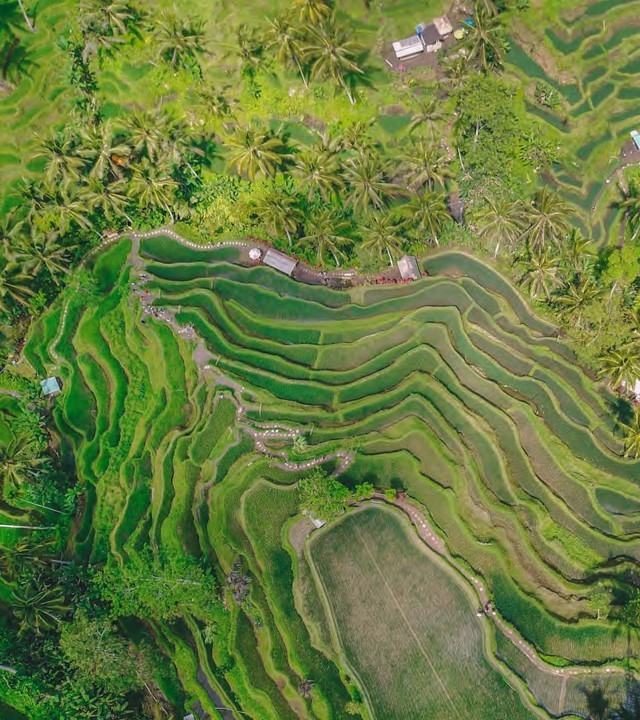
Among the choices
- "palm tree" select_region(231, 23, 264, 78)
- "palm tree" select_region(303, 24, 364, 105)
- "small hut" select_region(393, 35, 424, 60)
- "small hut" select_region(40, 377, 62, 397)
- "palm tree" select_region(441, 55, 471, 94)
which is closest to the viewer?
"palm tree" select_region(303, 24, 364, 105)

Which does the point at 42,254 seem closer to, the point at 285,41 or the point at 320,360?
the point at 320,360

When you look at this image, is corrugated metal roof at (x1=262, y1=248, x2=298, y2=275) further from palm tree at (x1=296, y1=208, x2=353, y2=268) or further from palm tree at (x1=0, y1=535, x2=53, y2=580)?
palm tree at (x1=0, y1=535, x2=53, y2=580)

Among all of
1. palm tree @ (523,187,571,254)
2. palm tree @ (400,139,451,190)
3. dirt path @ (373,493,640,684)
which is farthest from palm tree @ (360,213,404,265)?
dirt path @ (373,493,640,684)

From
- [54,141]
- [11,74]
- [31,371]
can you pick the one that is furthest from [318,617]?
[11,74]

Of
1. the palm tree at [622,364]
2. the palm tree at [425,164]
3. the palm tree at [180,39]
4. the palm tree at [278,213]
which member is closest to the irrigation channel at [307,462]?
the palm tree at [278,213]

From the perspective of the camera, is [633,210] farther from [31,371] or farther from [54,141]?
[31,371]

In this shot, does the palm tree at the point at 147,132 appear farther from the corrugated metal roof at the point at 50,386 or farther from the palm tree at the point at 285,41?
the corrugated metal roof at the point at 50,386
